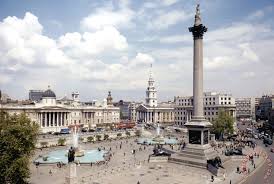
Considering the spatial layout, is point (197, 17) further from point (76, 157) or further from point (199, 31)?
point (76, 157)

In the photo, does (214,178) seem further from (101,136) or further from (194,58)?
(101,136)

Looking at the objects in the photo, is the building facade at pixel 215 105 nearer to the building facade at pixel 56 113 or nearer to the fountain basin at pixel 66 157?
the building facade at pixel 56 113

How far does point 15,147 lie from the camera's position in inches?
1516

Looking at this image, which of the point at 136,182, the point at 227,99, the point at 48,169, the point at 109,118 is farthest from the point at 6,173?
the point at 109,118

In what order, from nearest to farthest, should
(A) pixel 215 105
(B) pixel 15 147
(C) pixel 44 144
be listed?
1. (B) pixel 15 147
2. (C) pixel 44 144
3. (A) pixel 215 105

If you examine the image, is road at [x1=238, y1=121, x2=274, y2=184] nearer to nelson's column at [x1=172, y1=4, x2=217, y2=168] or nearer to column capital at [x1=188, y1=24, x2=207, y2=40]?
nelson's column at [x1=172, y1=4, x2=217, y2=168]

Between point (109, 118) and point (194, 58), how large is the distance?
108 metres

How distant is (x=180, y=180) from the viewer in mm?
44375

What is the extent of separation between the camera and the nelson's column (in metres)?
55.8

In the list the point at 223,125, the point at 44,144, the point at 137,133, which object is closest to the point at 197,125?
the point at 223,125

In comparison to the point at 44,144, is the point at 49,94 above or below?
above

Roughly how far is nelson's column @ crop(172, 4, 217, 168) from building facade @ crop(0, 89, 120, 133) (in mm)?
58227

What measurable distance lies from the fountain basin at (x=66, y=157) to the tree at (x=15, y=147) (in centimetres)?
2096

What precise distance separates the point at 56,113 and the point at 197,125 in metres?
81.0
